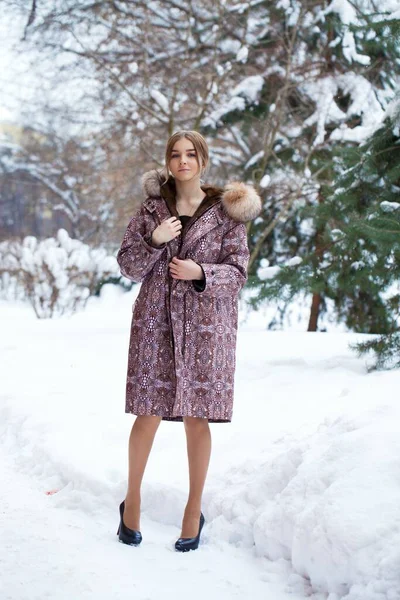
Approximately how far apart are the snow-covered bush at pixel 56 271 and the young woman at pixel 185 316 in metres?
7.90

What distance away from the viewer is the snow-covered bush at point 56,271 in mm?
11031

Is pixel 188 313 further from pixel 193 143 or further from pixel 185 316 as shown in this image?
pixel 193 143

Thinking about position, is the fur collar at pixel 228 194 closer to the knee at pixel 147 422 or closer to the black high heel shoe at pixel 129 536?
the knee at pixel 147 422

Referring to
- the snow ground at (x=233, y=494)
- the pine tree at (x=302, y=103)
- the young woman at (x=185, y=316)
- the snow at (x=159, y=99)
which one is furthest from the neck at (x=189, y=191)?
the snow at (x=159, y=99)

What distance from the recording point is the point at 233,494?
11.6ft

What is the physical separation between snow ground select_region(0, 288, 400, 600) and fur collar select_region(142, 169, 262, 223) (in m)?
1.11

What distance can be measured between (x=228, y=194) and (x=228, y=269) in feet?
1.16

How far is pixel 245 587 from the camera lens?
284 cm

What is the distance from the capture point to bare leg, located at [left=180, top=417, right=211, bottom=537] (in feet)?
10.6

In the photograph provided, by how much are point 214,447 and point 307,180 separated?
5.44 m

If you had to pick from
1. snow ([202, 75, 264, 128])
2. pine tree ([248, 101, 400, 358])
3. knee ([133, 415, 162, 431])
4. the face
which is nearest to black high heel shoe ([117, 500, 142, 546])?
knee ([133, 415, 162, 431])

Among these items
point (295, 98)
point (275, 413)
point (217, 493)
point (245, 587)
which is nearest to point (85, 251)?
point (295, 98)

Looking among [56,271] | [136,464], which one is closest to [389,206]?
[136,464]

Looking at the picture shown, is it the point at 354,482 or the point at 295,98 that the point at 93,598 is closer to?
the point at 354,482
